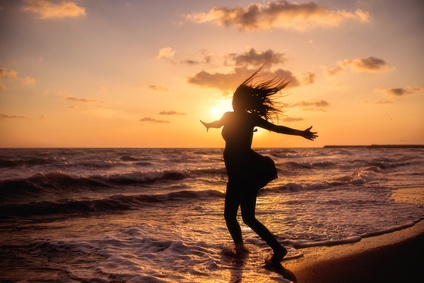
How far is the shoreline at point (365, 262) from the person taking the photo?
153 inches

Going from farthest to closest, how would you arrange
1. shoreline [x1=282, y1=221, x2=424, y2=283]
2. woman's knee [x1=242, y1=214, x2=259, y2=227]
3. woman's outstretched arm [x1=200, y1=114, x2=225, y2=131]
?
woman's outstretched arm [x1=200, y1=114, x2=225, y2=131] < woman's knee [x1=242, y1=214, x2=259, y2=227] < shoreline [x1=282, y1=221, x2=424, y2=283]

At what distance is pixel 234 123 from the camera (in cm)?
468

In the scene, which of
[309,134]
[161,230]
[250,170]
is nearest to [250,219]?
[250,170]

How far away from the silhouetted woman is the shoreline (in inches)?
18.1

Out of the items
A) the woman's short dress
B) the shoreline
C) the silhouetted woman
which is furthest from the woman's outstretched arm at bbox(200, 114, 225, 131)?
the shoreline

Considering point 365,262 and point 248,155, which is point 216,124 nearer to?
point 248,155

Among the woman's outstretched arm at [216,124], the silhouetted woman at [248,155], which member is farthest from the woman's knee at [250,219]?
the woman's outstretched arm at [216,124]

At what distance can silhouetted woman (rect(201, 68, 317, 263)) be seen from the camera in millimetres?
4449

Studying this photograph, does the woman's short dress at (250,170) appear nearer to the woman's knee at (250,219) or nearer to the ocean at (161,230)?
the woman's knee at (250,219)

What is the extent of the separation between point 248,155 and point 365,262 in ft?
6.97

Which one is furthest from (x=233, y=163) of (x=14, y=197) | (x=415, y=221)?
(x=14, y=197)

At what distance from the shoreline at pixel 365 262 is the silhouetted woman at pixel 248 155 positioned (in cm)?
46

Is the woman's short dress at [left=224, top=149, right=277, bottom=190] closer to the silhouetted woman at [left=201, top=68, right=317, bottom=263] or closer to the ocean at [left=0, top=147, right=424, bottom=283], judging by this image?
the silhouetted woman at [left=201, top=68, right=317, bottom=263]

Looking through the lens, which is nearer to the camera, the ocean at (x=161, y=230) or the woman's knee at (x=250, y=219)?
the ocean at (x=161, y=230)
